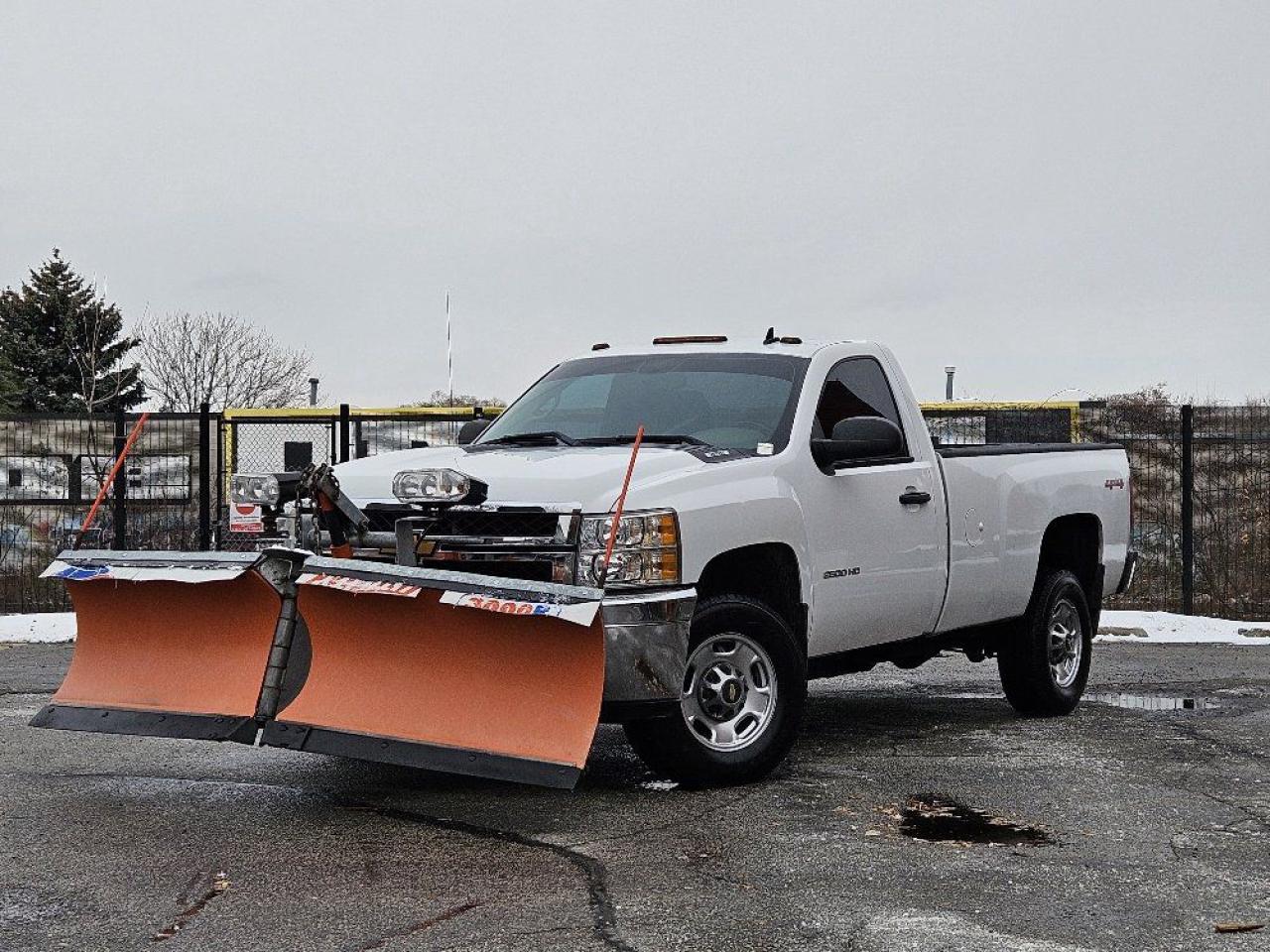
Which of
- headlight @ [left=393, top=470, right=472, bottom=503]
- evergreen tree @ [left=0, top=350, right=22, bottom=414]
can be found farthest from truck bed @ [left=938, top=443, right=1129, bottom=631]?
evergreen tree @ [left=0, top=350, right=22, bottom=414]

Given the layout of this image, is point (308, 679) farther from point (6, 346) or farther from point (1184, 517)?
point (6, 346)

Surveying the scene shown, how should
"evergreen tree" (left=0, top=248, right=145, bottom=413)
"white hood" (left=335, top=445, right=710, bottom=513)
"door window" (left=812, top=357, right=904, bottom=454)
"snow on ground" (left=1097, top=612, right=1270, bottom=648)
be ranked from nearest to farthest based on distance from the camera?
"white hood" (left=335, top=445, right=710, bottom=513) → "door window" (left=812, top=357, right=904, bottom=454) → "snow on ground" (left=1097, top=612, right=1270, bottom=648) → "evergreen tree" (left=0, top=248, right=145, bottom=413)

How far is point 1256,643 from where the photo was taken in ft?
50.9

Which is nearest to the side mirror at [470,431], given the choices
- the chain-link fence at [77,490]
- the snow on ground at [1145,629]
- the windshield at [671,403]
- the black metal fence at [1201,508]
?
the windshield at [671,403]

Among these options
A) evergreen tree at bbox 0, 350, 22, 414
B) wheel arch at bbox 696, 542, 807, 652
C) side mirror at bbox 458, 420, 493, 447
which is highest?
evergreen tree at bbox 0, 350, 22, 414

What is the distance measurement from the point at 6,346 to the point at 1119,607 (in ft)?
153

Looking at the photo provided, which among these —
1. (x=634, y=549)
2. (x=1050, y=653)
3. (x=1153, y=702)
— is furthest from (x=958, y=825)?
(x=1153, y=702)

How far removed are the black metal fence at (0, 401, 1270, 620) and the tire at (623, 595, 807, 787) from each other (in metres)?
11.7

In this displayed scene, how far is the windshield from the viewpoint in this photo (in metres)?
7.93

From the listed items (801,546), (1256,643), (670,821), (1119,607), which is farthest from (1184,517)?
(670,821)

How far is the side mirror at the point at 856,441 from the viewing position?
7.77 metres

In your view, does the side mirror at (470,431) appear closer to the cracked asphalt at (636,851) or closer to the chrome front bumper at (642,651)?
the cracked asphalt at (636,851)

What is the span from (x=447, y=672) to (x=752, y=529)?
1.54m

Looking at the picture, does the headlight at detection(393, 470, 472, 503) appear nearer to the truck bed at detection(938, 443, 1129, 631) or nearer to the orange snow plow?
the orange snow plow
